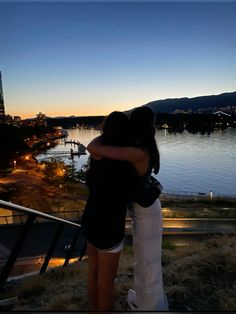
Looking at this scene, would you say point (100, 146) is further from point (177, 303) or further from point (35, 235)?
point (35, 235)

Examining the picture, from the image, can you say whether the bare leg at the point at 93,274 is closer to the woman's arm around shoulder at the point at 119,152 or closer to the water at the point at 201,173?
the woman's arm around shoulder at the point at 119,152

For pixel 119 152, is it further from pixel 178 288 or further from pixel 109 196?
pixel 178 288

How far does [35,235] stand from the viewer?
9055 millimetres

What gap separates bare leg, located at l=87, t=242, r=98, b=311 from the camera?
1.83m

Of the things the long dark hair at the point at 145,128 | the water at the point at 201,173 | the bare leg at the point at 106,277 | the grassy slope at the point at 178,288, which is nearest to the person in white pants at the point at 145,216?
the long dark hair at the point at 145,128

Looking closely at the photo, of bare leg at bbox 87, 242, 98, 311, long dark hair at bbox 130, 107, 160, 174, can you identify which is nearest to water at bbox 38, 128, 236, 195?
bare leg at bbox 87, 242, 98, 311

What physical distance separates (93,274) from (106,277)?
15cm

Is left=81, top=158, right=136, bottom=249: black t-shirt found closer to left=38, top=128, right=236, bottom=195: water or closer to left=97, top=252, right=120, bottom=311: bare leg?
left=97, top=252, right=120, bottom=311: bare leg

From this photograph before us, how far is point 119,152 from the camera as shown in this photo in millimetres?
1630

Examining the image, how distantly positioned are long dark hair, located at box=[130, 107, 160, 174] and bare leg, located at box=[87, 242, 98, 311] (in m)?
0.53

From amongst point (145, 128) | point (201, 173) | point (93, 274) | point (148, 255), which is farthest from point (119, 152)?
point (201, 173)

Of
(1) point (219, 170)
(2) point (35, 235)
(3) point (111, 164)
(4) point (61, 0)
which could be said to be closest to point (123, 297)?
(3) point (111, 164)

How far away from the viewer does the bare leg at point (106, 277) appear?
1.73 m

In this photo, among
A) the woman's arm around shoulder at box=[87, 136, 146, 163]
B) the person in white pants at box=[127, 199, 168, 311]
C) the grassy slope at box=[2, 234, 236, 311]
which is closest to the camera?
the woman's arm around shoulder at box=[87, 136, 146, 163]
